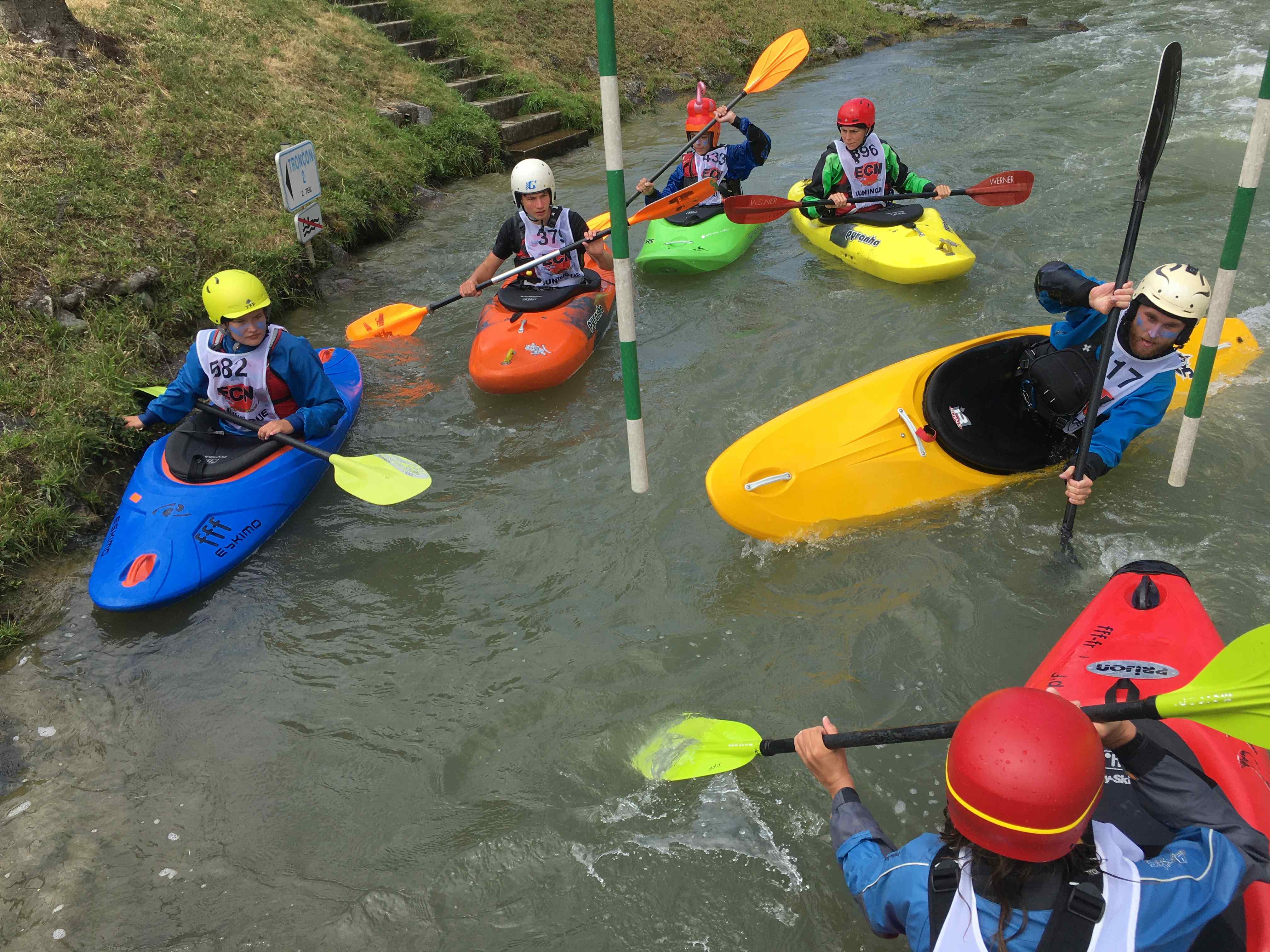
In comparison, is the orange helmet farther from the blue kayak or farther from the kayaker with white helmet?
the blue kayak

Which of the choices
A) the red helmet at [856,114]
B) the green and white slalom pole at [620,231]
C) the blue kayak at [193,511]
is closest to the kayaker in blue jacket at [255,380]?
the blue kayak at [193,511]

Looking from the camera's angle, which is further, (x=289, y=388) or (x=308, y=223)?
(x=308, y=223)

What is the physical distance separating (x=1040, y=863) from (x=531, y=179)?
4.52 meters

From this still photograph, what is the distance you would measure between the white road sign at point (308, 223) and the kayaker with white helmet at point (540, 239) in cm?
118

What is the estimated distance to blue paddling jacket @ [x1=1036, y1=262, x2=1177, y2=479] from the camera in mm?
3395

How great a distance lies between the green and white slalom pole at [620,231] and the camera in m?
2.52

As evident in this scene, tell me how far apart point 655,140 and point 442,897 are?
9272 mm

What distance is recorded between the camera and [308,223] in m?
5.75

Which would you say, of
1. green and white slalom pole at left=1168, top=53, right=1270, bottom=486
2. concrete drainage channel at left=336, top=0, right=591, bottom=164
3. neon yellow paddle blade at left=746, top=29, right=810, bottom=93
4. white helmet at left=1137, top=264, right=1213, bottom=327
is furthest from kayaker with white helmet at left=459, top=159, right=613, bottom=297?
concrete drainage channel at left=336, top=0, right=591, bottom=164

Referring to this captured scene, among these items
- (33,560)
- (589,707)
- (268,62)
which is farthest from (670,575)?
(268,62)

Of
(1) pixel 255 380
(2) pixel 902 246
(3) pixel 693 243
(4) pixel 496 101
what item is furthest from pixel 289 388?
(4) pixel 496 101

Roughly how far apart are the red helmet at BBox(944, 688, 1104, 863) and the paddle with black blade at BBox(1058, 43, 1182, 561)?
81.2 inches

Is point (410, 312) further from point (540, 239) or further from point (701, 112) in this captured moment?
point (701, 112)

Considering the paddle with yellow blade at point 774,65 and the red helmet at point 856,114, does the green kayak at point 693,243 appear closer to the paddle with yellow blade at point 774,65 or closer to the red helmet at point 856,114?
the paddle with yellow blade at point 774,65
